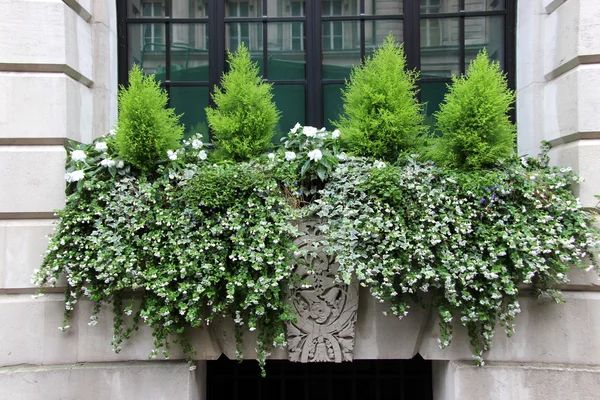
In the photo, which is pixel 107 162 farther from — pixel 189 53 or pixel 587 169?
pixel 587 169

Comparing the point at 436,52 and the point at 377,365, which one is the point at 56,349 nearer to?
the point at 377,365

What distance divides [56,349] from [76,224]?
1.23 metres

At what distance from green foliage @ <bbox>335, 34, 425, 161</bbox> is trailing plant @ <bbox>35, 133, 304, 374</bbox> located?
890 millimetres

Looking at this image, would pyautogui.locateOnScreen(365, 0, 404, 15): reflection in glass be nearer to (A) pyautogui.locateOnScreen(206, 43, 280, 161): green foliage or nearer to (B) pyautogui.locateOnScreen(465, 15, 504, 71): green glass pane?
(B) pyautogui.locateOnScreen(465, 15, 504, 71): green glass pane

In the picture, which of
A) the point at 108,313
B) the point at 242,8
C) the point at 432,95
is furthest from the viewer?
the point at 242,8

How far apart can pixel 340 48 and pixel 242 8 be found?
121cm

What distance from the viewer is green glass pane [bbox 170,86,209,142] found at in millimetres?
5004

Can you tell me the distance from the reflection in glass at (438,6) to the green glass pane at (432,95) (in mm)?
831

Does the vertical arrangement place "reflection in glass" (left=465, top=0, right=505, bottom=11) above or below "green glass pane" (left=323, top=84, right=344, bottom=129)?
above

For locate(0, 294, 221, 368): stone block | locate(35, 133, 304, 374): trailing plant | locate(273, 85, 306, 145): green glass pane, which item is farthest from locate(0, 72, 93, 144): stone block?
locate(273, 85, 306, 145): green glass pane

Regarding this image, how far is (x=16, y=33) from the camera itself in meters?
4.07

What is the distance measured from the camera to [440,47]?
502cm

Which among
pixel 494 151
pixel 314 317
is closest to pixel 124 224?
pixel 314 317

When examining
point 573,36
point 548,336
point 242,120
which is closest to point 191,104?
point 242,120
